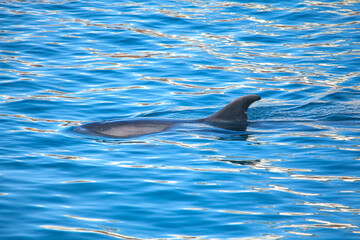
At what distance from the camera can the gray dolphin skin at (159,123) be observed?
986 centimetres

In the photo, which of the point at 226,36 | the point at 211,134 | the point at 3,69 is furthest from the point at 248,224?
the point at 226,36

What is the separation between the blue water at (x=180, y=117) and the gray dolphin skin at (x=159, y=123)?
26 cm

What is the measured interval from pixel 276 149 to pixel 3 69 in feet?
26.9

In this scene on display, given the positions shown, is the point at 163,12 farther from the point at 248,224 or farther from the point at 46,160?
the point at 248,224

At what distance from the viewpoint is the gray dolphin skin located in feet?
32.3

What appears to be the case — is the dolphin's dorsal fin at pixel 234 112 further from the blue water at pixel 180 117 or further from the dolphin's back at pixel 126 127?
the dolphin's back at pixel 126 127

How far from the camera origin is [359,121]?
10766 millimetres

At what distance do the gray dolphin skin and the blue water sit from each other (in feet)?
0.86

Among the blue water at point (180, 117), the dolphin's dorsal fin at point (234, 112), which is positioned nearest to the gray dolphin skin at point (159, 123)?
the dolphin's dorsal fin at point (234, 112)

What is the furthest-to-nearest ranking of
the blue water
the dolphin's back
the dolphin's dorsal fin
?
the dolphin's dorsal fin
the dolphin's back
the blue water

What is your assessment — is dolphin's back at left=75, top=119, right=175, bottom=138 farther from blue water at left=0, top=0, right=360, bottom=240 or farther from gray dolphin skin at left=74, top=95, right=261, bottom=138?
blue water at left=0, top=0, right=360, bottom=240

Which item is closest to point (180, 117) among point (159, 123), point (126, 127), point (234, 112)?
point (159, 123)

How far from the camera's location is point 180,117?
37.4 feet

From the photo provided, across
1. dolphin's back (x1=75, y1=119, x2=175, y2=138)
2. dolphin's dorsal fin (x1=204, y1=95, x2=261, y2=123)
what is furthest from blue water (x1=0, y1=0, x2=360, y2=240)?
dolphin's dorsal fin (x1=204, y1=95, x2=261, y2=123)
